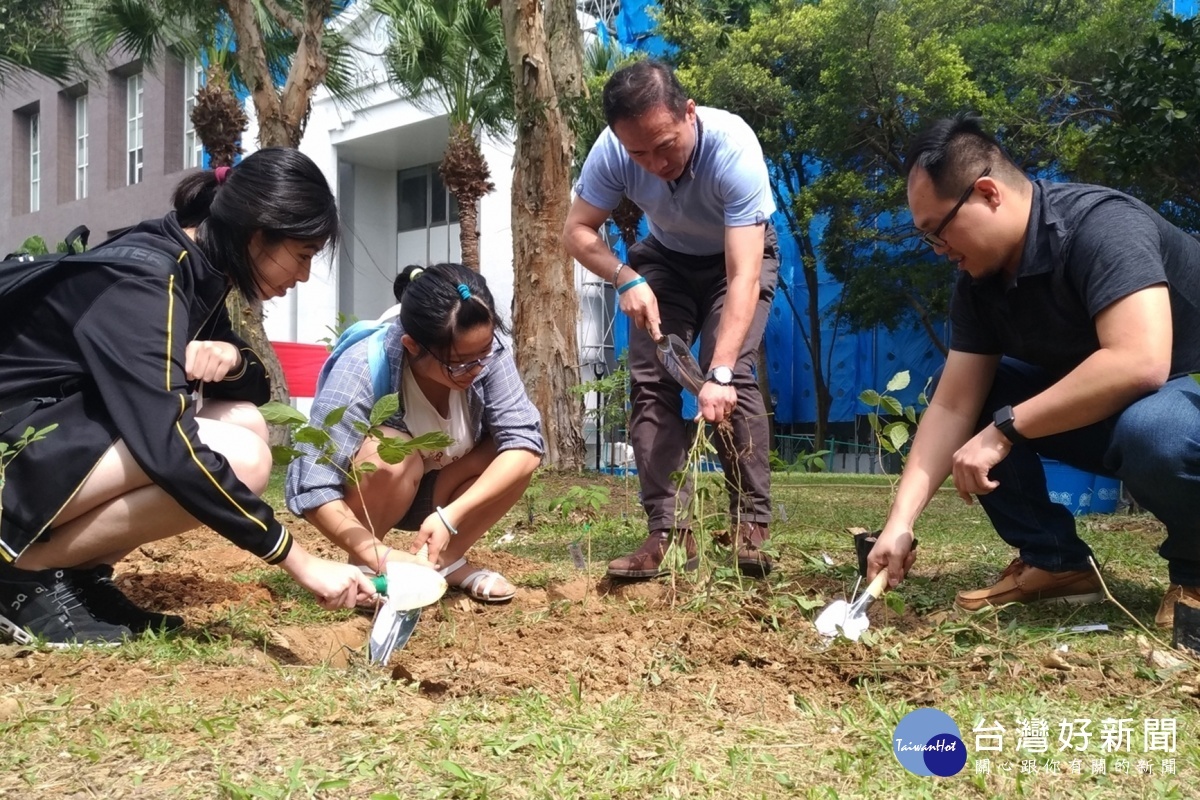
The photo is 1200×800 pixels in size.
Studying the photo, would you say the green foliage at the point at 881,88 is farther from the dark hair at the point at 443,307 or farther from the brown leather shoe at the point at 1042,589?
the dark hair at the point at 443,307

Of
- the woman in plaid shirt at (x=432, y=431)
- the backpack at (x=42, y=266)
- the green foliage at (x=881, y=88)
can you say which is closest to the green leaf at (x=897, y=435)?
the woman in plaid shirt at (x=432, y=431)

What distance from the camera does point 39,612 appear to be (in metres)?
2.32

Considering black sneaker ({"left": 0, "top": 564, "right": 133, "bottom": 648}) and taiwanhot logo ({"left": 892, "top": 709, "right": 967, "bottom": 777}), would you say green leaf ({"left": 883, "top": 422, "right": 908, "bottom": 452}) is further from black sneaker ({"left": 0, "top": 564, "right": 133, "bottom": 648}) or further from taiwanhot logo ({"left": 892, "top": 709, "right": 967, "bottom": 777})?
black sneaker ({"left": 0, "top": 564, "right": 133, "bottom": 648})

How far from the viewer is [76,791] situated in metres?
1.48

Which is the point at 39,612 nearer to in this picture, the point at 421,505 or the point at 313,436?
the point at 313,436

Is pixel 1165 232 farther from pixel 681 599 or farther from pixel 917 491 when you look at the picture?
pixel 681 599

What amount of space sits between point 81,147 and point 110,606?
81.6 feet

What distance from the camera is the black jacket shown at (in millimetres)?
2129

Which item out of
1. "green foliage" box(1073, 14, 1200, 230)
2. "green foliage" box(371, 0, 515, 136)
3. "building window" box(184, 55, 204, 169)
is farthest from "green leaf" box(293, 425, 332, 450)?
"building window" box(184, 55, 204, 169)

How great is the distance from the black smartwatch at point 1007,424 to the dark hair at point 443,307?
1233 millimetres

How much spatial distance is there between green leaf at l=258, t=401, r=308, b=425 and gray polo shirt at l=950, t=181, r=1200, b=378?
5.46 feet

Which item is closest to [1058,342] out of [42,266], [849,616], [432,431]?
[849,616]

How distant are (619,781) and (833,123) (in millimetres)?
15412

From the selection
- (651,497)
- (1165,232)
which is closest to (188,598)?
(651,497)
